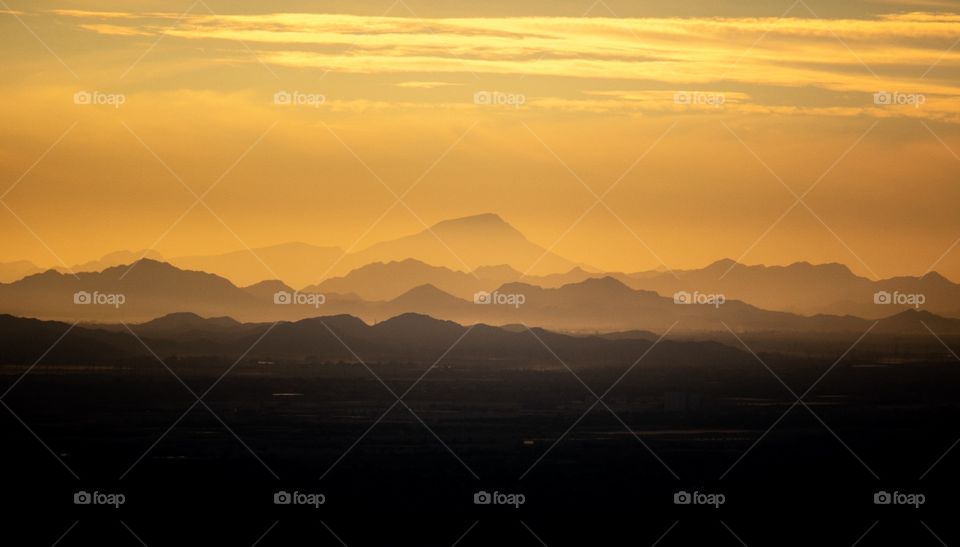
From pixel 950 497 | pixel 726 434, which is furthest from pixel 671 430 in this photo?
pixel 950 497

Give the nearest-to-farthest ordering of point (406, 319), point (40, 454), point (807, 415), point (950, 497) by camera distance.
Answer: point (950, 497)
point (40, 454)
point (807, 415)
point (406, 319)

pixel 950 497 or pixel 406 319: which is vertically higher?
pixel 406 319

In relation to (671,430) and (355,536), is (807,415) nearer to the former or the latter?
(671,430)

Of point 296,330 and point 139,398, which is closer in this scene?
point 139,398

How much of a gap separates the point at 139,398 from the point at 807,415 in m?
31.9

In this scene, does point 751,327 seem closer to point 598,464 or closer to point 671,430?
point 671,430

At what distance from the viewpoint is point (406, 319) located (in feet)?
374

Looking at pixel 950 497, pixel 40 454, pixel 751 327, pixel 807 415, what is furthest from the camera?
pixel 751 327

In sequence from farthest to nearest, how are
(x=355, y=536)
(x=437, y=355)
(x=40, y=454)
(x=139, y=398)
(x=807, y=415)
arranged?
(x=437, y=355) → (x=139, y=398) → (x=807, y=415) → (x=40, y=454) → (x=355, y=536)

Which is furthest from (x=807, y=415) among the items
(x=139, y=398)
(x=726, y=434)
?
(x=139, y=398)

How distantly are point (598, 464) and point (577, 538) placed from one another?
11.3 metres

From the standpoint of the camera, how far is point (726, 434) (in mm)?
60656

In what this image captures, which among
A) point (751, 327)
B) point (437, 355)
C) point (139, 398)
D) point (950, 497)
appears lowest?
point (950, 497)

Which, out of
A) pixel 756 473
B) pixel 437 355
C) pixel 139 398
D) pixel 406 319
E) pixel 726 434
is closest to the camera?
pixel 756 473
